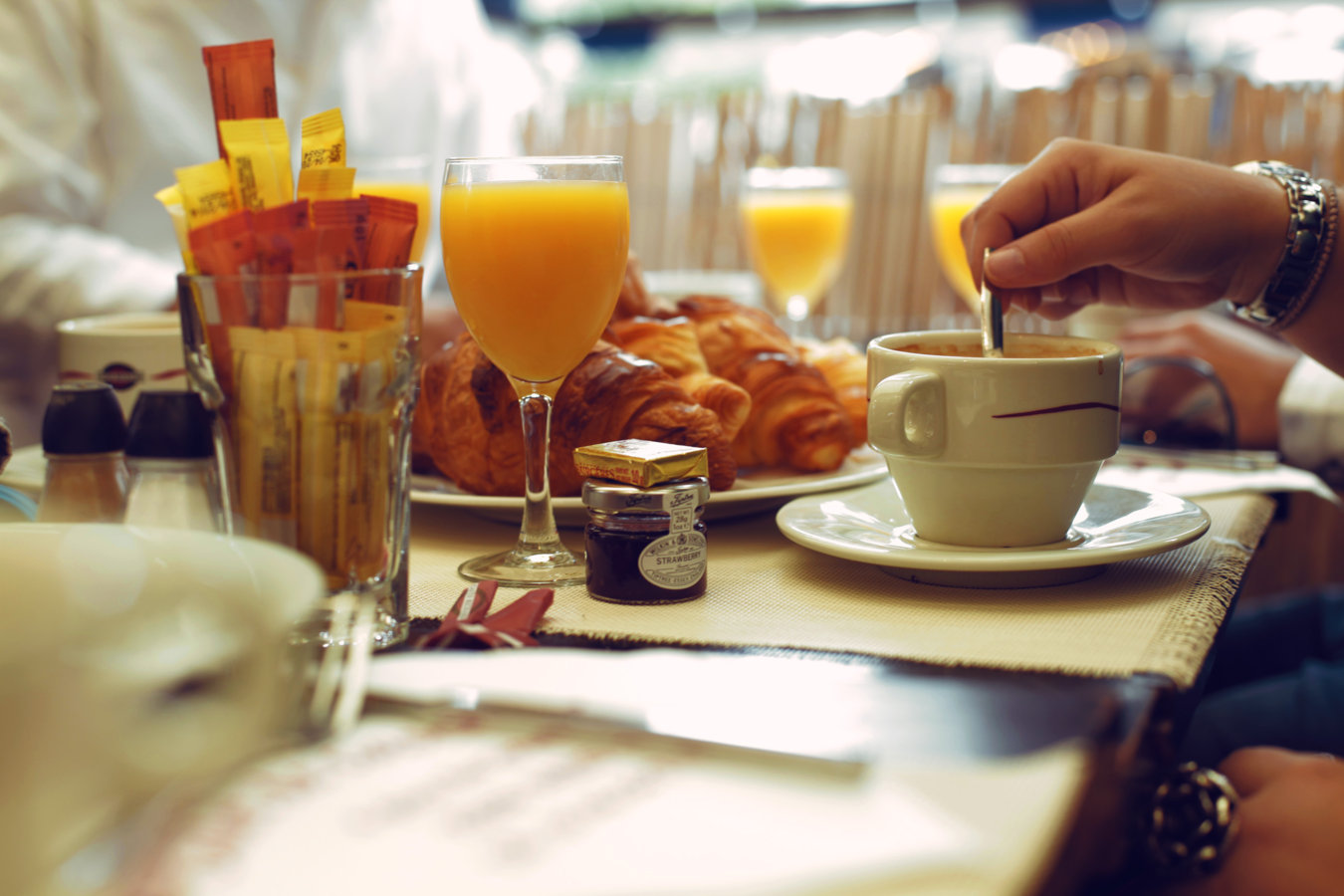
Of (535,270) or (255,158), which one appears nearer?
(255,158)

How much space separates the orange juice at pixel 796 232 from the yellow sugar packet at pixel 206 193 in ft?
4.89

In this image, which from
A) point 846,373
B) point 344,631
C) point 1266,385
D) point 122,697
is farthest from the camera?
point 1266,385

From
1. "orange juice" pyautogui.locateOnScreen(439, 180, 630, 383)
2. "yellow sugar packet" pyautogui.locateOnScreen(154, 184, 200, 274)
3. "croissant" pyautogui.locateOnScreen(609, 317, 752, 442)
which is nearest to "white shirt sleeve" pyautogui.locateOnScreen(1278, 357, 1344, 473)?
"croissant" pyautogui.locateOnScreen(609, 317, 752, 442)

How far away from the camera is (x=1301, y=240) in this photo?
3.02 feet

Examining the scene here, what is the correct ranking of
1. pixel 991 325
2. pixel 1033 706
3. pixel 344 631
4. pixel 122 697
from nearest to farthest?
pixel 122 697 < pixel 1033 706 < pixel 344 631 < pixel 991 325

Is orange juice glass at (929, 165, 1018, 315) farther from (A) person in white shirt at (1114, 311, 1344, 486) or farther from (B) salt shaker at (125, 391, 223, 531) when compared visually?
(B) salt shaker at (125, 391, 223, 531)

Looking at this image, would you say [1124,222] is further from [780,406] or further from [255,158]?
[255,158]

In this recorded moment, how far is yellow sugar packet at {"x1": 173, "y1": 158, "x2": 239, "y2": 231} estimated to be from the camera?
1.80 ft

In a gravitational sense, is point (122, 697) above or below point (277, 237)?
below

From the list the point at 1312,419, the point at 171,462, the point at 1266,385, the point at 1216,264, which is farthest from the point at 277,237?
the point at 1266,385

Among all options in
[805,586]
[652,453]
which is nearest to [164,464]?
[652,453]

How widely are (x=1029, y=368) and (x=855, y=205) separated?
8.23ft

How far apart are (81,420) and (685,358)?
18.8 inches

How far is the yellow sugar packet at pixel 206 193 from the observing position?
55 centimetres
